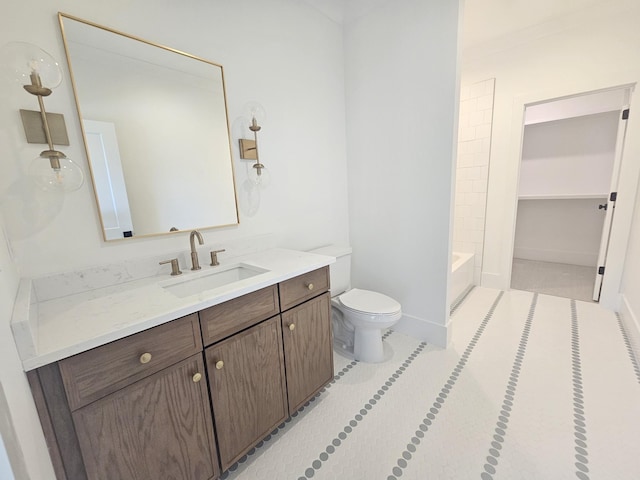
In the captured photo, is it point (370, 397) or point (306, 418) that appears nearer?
point (306, 418)

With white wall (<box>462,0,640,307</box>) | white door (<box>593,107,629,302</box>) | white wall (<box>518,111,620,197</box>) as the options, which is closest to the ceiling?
white wall (<box>462,0,640,307</box>)

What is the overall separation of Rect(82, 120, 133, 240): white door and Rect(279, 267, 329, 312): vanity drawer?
2.62 ft

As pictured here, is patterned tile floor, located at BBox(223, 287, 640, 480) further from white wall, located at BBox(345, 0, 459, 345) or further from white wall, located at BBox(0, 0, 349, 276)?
white wall, located at BBox(0, 0, 349, 276)

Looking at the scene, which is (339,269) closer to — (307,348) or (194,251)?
(307,348)

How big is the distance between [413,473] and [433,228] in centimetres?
142

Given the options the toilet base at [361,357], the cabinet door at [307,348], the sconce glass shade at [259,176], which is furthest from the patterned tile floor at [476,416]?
the sconce glass shade at [259,176]

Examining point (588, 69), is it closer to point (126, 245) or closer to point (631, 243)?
point (631, 243)

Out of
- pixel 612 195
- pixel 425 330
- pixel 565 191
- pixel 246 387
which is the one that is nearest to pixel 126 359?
pixel 246 387

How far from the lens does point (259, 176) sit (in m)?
1.76

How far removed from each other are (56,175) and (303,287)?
1128 mm

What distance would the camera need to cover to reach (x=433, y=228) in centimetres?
195

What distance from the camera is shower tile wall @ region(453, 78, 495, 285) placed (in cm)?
284

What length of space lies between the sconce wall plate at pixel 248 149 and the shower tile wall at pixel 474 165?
2472 millimetres

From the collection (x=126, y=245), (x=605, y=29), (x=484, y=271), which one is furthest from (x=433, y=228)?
(x=605, y=29)
